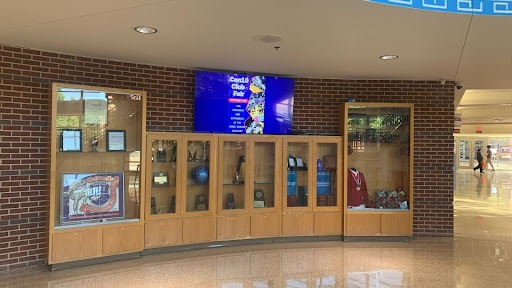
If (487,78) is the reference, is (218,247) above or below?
below

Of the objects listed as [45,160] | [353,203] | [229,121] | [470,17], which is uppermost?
[470,17]

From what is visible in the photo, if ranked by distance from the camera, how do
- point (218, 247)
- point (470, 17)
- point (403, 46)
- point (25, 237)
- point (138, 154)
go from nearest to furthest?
point (470, 17) → point (403, 46) → point (25, 237) → point (138, 154) → point (218, 247)

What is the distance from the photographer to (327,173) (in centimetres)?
632

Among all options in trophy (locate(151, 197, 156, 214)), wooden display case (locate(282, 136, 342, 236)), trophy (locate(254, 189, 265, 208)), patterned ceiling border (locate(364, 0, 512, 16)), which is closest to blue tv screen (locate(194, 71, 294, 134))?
wooden display case (locate(282, 136, 342, 236))

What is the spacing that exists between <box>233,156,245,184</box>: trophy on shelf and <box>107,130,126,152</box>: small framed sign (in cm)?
169

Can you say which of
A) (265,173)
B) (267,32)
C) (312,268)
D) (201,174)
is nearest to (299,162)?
(265,173)

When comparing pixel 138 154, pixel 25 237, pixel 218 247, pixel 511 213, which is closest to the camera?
pixel 25 237

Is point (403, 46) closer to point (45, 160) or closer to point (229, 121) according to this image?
point (229, 121)

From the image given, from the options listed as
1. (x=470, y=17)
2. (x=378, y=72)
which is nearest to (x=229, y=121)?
(x=378, y=72)

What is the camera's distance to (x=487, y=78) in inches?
242

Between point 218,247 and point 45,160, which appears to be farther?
point 218,247

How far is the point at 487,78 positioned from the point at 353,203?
114 inches

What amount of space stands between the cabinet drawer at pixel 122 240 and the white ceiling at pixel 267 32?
2.24m

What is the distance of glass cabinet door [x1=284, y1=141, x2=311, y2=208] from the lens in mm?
6156
